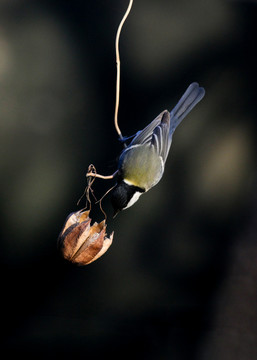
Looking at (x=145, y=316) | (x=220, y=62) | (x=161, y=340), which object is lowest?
(x=161, y=340)

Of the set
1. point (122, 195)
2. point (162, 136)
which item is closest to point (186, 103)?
point (162, 136)

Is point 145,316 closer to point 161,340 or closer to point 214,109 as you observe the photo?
point 161,340

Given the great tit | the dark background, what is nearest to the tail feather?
the great tit

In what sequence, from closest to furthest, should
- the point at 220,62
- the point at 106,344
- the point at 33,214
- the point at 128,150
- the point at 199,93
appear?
the point at 128,150 < the point at 199,93 < the point at 220,62 < the point at 33,214 < the point at 106,344

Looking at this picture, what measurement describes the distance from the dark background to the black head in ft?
1.22

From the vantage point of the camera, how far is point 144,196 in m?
1.56

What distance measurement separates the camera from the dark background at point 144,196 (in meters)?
1.44

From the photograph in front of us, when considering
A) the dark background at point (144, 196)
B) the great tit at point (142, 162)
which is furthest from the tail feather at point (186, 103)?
the dark background at point (144, 196)

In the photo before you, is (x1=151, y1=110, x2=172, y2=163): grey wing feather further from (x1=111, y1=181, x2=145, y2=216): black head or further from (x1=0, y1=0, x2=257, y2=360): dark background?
(x1=0, y1=0, x2=257, y2=360): dark background

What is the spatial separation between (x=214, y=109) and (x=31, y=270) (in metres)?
0.91

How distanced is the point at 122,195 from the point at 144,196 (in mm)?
537

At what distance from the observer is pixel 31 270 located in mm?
1621

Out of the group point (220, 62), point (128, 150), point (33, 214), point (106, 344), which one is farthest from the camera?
point (106, 344)

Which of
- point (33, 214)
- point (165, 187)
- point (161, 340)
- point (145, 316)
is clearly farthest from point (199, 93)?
point (161, 340)
